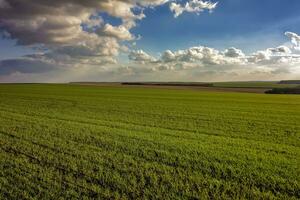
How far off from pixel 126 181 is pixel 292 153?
24.4ft

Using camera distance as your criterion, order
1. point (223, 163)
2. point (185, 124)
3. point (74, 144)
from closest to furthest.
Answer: point (223, 163) < point (74, 144) < point (185, 124)

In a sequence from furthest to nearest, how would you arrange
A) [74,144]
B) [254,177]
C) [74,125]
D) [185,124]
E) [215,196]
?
[185,124]
[74,125]
[74,144]
[254,177]
[215,196]

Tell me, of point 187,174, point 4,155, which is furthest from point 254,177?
point 4,155

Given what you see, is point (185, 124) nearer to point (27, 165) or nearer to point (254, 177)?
point (254, 177)

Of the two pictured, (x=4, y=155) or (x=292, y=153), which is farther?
(x=292, y=153)

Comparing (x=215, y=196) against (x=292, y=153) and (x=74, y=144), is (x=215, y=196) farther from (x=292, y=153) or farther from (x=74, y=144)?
(x=74, y=144)

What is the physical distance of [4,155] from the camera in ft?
32.4

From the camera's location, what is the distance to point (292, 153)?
11.2 meters

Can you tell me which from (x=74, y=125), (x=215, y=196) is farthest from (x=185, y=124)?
(x=215, y=196)

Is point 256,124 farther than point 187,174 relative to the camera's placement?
Yes

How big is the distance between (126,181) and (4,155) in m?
5.15

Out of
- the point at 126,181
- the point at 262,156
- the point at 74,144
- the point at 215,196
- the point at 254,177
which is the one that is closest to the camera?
the point at 215,196

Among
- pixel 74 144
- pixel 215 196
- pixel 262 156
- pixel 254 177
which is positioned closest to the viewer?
pixel 215 196

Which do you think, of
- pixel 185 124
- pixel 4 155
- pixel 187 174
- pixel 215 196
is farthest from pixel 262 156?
pixel 4 155
